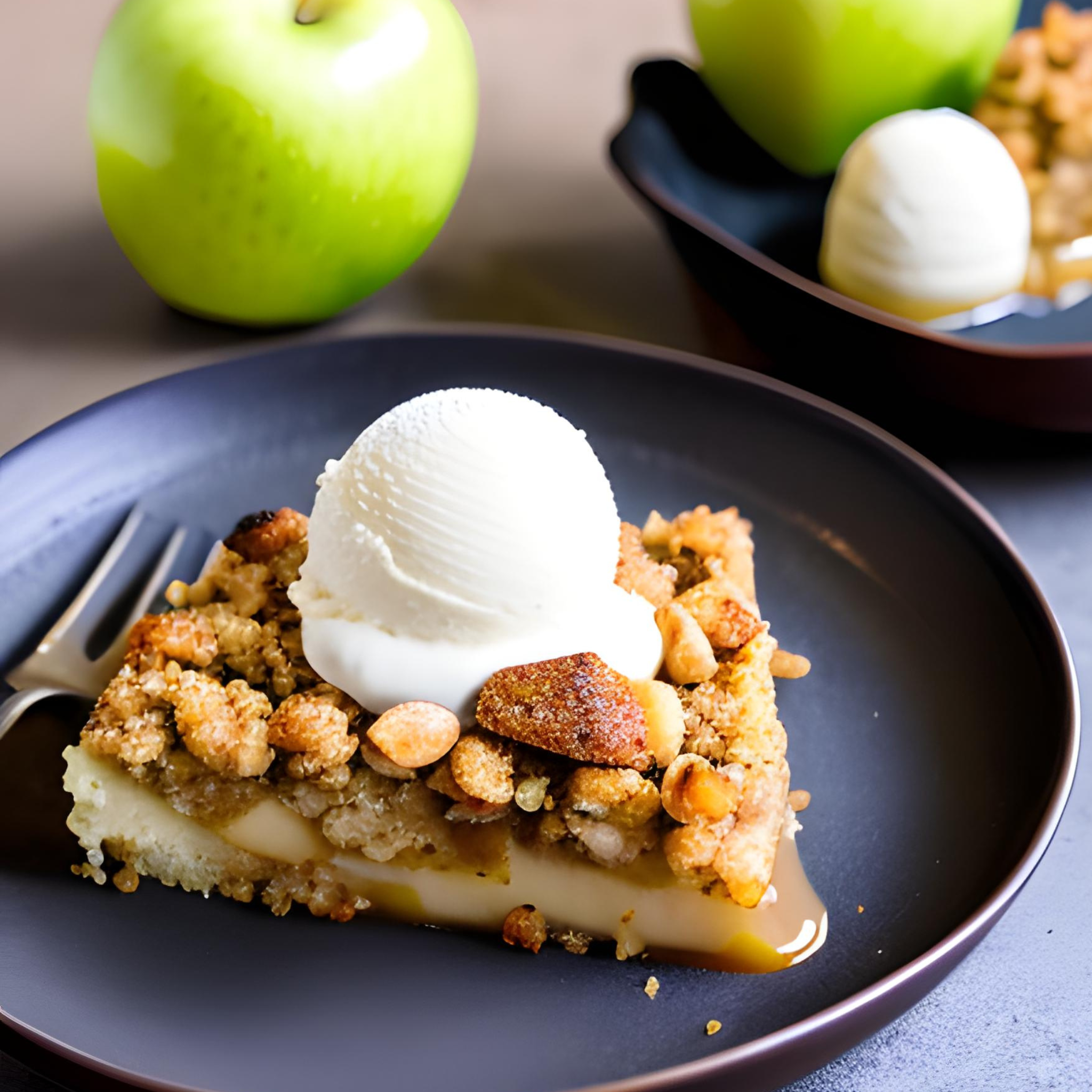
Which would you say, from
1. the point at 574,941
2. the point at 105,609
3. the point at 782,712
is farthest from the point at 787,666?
the point at 105,609

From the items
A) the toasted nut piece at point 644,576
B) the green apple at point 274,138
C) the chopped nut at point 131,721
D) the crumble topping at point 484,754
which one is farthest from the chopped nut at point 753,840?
the green apple at point 274,138

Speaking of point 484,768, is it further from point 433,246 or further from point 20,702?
point 433,246

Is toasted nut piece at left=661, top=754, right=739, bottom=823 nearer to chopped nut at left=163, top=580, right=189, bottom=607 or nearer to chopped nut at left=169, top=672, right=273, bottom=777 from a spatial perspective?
chopped nut at left=169, top=672, right=273, bottom=777

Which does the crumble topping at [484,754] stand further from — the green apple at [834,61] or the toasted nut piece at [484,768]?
the green apple at [834,61]

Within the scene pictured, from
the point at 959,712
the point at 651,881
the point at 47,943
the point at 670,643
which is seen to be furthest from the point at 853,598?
the point at 47,943

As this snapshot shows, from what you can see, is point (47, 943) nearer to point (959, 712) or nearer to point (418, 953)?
point (418, 953)
